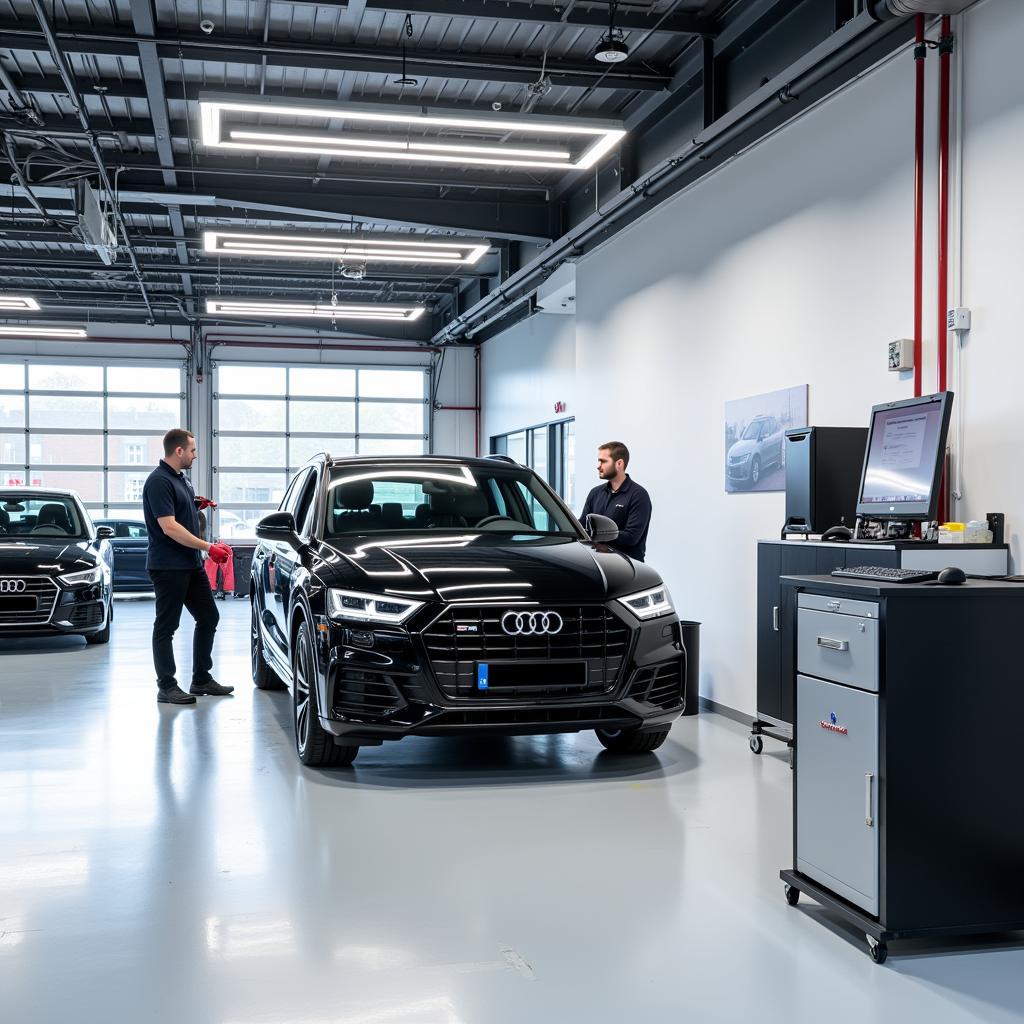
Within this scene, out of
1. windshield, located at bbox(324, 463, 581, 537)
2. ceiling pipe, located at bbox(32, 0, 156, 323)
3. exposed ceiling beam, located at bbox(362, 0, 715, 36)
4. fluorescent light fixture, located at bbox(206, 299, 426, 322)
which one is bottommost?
windshield, located at bbox(324, 463, 581, 537)

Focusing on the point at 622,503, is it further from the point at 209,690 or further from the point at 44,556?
the point at 44,556

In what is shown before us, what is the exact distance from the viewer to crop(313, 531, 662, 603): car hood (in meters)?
4.71

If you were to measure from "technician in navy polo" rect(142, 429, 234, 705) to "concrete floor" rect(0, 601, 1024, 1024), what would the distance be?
1338mm

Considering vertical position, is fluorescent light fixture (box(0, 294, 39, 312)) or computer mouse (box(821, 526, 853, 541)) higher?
fluorescent light fixture (box(0, 294, 39, 312))

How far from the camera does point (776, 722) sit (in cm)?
547

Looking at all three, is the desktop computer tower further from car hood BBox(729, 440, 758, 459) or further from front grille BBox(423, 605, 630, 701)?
Answer: car hood BBox(729, 440, 758, 459)

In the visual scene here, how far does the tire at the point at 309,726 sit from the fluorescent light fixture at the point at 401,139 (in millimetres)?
3177

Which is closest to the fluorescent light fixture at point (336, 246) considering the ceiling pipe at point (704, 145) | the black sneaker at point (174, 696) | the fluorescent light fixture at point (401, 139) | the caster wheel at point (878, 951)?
the ceiling pipe at point (704, 145)

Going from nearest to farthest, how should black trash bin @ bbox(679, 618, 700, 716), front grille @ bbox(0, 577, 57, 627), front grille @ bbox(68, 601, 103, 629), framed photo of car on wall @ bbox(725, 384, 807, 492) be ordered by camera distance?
framed photo of car on wall @ bbox(725, 384, 807, 492) → black trash bin @ bbox(679, 618, 700, 716) → front grille @ bbox(0, 577, 57, 627) → front grille @ bbox(68, 601, 103, 629)

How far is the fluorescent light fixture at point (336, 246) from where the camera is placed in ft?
32.3

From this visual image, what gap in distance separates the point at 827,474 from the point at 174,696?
4.31m

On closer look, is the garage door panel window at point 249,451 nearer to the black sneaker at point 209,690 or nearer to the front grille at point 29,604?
the front grille at point 29,604

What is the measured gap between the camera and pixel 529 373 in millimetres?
15281

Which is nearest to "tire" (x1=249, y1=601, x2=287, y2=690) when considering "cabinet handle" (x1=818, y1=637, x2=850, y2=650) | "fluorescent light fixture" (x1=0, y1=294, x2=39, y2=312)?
"cabinet handle" (x1=818, y1=637, x2=850, y2=650)
